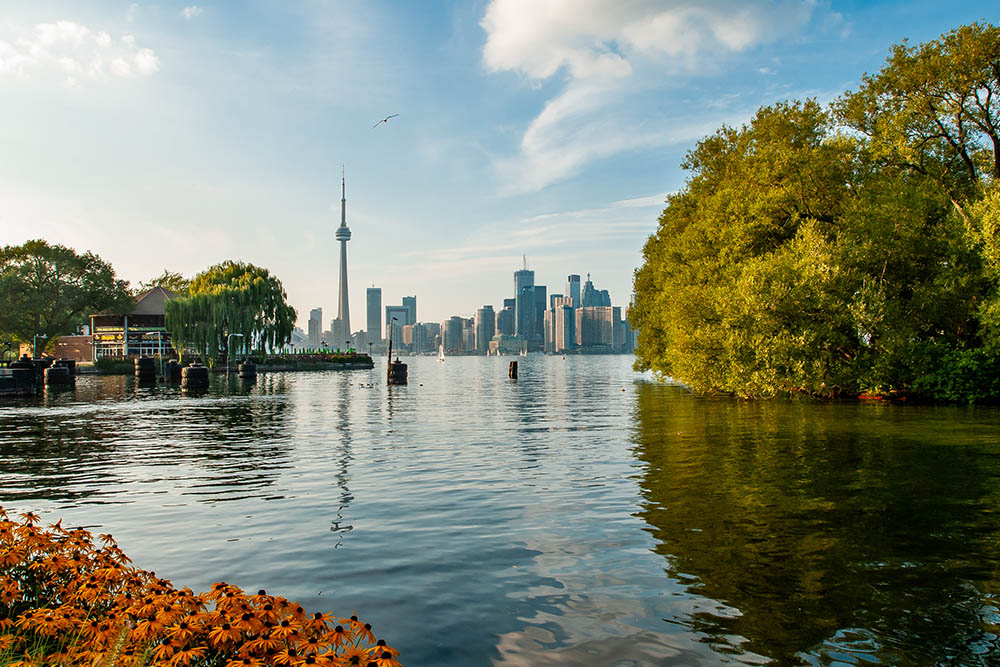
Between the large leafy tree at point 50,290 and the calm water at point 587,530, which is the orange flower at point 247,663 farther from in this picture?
the large leafy tree at point 50,290

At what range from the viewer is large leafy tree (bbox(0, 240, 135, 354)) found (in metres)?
104

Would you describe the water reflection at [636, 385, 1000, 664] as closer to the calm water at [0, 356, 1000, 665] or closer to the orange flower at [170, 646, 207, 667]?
the calm water at [0, 356, 1000, 665]

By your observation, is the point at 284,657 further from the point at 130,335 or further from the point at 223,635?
the point at 130,335

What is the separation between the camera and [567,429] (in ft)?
103

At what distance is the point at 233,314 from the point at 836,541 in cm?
8781

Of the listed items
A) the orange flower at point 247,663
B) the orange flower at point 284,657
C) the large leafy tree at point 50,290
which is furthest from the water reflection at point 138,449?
the large leafy tree at point 50,290

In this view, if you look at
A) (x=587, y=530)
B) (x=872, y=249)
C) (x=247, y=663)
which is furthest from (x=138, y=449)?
(x=872, y=249)

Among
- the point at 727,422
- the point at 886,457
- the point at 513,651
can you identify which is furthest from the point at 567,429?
the point at 513,651

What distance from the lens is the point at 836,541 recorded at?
11.7 m

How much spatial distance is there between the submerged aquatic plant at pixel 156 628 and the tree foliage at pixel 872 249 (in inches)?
1477

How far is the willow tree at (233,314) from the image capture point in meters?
86.6

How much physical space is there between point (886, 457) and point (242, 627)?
66.8ft

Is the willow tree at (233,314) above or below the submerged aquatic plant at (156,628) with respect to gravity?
above

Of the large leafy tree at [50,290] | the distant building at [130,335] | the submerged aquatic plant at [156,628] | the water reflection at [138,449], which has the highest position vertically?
the large leafy tree at [50,290]
